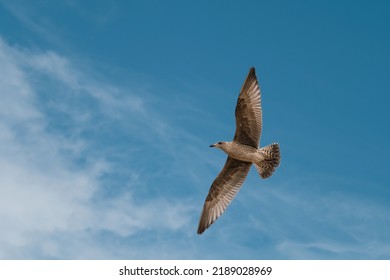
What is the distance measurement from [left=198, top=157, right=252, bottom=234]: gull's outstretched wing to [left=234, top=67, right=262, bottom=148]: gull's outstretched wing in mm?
1174

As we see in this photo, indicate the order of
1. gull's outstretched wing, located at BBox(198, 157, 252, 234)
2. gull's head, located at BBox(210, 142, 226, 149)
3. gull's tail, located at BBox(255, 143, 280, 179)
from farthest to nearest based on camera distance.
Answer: gull's outstretched wing, located at BBox(198, 157, 252, 234) < gull's head, located at BBox(210, 142, 226, 149) < gull's tail, located at BBox(255, 143, 280, 179)

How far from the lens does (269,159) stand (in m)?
14.9

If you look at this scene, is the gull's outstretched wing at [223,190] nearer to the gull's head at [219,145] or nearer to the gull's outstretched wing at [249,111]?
the gull's head at [219,145]

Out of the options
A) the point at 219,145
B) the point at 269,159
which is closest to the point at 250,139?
the point at 269,159

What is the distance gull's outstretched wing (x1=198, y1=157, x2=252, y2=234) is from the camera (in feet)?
52.3

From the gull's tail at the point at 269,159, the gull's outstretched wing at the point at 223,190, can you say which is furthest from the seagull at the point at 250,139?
the gull's outstretched wing at the point at 223,190

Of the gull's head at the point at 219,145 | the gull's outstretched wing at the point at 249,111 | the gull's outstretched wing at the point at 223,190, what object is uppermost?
the gull's outstretched wing at the point at 249,111

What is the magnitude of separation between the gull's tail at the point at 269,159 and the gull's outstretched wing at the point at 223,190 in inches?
35.3

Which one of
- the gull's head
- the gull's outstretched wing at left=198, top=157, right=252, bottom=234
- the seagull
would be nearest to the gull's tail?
the seagull

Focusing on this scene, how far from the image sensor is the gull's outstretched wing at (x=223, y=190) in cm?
1593

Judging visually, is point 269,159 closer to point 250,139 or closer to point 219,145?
point 250,139

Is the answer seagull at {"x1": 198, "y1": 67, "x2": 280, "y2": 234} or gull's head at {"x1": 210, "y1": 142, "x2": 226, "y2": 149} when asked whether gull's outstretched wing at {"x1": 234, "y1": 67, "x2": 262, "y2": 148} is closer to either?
seagull at {"x1": 198, "y1": 67, "x2": 280, "y2": 234}
